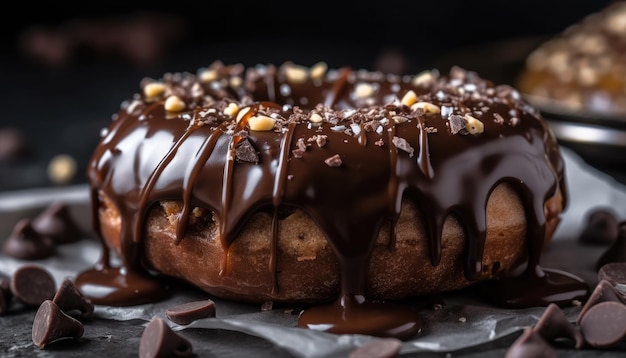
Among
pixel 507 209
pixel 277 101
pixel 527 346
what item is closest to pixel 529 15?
pixel 277 101

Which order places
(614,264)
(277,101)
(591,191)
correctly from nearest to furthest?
(614,264) → (277,101) → (591,191)

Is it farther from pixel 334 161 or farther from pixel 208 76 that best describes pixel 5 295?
pixel 334 161

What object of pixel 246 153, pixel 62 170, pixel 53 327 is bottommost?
pixel 53 327

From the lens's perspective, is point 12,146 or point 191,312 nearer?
point 191,312

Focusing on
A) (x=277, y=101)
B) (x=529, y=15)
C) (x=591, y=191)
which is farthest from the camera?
(x=529, y=15)

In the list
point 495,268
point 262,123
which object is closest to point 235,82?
point 262,123

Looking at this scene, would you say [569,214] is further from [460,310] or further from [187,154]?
[187,154]

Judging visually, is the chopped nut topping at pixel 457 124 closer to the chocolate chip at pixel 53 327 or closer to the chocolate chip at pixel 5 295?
the chocolate chip at pixel 53 327

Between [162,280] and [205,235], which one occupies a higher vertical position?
[205,235]
